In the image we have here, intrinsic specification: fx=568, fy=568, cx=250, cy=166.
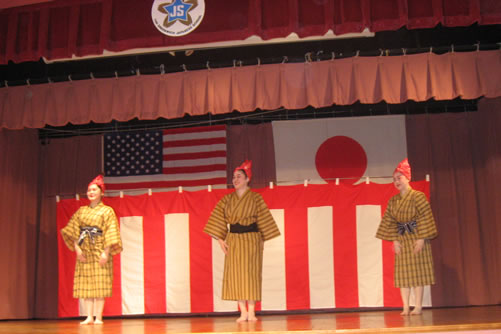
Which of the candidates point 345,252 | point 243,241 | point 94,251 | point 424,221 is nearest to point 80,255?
point 94,251

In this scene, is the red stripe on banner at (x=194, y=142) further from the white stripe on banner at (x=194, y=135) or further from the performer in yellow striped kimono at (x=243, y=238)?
the performer in yellow striped kimono at (x=243, y=238)

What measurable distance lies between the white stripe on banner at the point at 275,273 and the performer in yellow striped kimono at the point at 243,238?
896mm

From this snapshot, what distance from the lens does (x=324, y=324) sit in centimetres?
488

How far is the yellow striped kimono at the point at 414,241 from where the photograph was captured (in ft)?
17.5

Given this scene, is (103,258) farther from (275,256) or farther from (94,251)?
(275,256)

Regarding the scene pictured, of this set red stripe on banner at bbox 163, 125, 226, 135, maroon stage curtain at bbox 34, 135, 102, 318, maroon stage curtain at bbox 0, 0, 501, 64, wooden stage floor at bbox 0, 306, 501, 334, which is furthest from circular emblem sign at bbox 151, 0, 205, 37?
wooden stage floor at bbox 0, 306, 501, 334

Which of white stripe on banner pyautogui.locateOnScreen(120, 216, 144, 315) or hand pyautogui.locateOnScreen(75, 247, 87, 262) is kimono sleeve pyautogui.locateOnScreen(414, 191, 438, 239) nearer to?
white stripe on banner pyautogui.locateOnScreen(120, 216, 144, 315)

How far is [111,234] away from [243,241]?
1.32 meters

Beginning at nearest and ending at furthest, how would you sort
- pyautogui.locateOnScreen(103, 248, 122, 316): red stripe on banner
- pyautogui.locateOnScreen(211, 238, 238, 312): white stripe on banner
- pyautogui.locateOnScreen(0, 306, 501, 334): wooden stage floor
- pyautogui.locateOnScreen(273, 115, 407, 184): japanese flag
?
pyautogui.locateOnScreen(0, 306, 501, 334): wooden stage floor
pyautogui.locateOnScreen(211, 238, 238, 312): white stripe on banner
pyautogui.locateOnScreen(103, 248, 122, 316): red stripe on banner
pyautogui.locateOnScreen(273, 115, 407, 184): japanese flag

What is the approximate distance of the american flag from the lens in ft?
23.1

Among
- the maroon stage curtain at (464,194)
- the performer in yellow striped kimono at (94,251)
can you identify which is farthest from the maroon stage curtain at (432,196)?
the performer in yellow striped kimono at (94,251)

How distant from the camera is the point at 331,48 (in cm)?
649

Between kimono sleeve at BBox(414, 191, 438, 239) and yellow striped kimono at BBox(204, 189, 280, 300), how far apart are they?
1.37 m

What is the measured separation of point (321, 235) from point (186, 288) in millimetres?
1661
